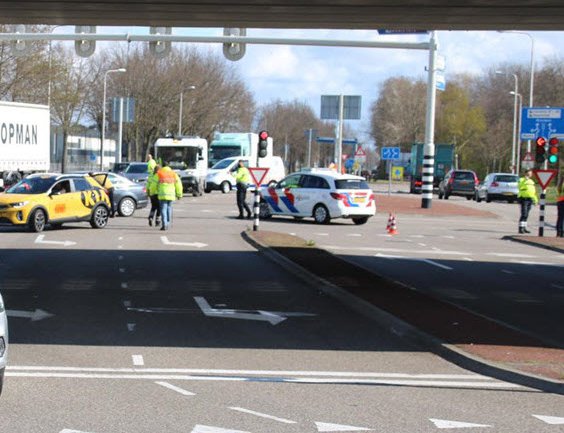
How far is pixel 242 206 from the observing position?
3359 centimetres

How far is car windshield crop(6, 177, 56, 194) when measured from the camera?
27000mm

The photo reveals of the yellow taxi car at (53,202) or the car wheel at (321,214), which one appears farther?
the car wheel at (321,214)

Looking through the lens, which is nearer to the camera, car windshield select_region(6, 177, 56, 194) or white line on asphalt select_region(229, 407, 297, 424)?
white line on asphalt select_region(229, 407, 297, 424)

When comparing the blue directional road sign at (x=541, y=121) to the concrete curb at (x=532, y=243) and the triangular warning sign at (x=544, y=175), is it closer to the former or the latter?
→ the triangular warning sign at (x=544, y=175)

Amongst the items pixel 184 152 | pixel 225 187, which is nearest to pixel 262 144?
pixel 184 152

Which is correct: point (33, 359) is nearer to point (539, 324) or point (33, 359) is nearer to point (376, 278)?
point (539, 324)

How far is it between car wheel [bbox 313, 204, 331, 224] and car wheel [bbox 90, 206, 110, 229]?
285 inches

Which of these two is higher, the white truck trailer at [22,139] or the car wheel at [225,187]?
the white truck trailer at [22,139]

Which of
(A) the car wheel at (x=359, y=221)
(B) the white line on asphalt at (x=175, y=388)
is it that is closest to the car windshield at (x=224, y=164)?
(A) the car wheel at (x=359, y=221)

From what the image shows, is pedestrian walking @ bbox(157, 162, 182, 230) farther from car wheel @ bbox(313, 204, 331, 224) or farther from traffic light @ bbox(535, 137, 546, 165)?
traffic light @ bbox(535, 137, 546, 165)

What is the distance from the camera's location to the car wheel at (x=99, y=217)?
2828 cm

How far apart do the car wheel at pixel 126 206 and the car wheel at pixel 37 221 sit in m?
6.83

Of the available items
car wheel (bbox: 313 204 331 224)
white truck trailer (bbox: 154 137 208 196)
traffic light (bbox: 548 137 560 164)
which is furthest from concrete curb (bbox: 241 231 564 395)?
white truck trailer (bbox: 154 137 208 196)

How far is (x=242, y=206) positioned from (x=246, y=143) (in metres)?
31.0
